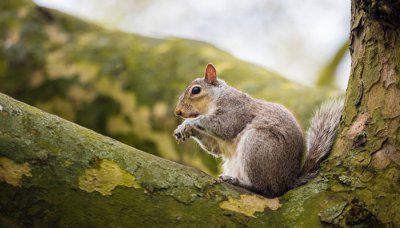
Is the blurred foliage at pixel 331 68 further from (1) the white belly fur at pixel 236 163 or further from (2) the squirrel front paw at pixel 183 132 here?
(2) the squirrel front paw at pixel 183 132

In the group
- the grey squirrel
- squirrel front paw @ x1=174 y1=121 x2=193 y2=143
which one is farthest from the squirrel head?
squirrel front paw @ x1=174 y1=121 x2=193 y2=143

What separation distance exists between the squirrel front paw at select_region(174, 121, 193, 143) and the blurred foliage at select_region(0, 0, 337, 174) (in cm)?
98

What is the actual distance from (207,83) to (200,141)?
0.45m

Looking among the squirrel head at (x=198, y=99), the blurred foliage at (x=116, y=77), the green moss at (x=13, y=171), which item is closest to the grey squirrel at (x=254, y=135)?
the squirrel head at (x=198, y=99)

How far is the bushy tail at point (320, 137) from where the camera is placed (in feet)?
9.51

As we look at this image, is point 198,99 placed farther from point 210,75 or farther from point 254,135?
point 254,135

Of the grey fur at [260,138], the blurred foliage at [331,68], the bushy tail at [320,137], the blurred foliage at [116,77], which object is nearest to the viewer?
the bushy tail at [320,137]

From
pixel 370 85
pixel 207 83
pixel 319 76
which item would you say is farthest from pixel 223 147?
pixel 319 76

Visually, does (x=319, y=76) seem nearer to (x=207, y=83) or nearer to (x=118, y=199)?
(x=207, y=83)

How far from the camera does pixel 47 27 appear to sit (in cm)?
516

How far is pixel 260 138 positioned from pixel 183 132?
0.50m

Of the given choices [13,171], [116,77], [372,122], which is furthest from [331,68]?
[13,171]

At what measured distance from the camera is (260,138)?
10.6 feet

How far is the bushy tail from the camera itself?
2899 mm
